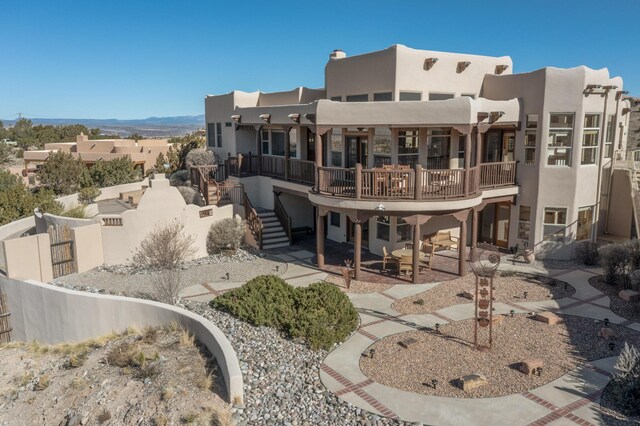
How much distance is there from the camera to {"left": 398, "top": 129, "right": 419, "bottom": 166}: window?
20.5 metres

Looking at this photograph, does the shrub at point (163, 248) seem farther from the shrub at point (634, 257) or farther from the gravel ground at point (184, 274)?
the shrub at point (634, 257)

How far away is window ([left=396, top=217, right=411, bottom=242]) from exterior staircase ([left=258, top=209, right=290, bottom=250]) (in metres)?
5.22

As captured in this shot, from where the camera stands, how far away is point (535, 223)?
21125mm

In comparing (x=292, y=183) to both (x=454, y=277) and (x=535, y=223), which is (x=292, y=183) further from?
(x=535, y=223)

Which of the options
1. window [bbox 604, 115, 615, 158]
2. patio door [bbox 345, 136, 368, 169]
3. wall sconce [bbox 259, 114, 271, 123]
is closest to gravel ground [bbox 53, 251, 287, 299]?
patio door [bbox 345, 136, 368, 169]

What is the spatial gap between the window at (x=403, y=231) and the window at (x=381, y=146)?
253 cm

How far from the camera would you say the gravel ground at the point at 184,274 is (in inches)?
698

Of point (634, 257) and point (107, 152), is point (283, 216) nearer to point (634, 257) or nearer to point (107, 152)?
point (634, 257)

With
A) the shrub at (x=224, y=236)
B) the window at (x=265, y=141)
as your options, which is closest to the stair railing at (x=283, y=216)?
the shrub at (x=224, y=236)

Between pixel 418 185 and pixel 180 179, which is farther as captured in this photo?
pixel 180 179

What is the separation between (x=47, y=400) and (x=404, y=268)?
11.8 meters

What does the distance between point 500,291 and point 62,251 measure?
617 inches

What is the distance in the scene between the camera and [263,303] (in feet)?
46.4

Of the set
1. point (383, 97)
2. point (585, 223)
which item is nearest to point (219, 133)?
point (383, 97)
